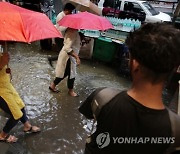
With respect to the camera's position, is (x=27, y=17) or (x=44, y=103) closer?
(x=27, y=17)

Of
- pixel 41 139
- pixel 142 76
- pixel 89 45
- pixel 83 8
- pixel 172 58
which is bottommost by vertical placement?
pixel 41 139

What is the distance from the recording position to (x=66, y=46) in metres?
4.26

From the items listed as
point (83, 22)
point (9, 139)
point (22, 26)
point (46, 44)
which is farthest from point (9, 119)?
point (46, 44)

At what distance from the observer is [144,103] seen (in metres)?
1.23

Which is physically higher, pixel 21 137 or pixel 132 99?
pixel 132 99

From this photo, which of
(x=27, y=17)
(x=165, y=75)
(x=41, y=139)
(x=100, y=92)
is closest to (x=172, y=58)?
(x=165, y=75)

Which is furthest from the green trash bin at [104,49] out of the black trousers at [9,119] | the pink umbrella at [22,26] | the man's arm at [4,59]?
the man's arm at [4,59]

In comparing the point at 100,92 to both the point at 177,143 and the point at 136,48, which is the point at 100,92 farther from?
the point at 177,143

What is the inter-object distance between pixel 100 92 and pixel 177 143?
50cm

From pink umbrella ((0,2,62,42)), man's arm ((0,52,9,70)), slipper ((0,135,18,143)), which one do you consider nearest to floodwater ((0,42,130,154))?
slipper ((0,135,18,143))

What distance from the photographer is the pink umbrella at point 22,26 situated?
2379mm

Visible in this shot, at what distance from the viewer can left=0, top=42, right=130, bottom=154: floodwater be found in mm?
3539

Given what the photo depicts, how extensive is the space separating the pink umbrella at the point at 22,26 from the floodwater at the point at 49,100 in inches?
66.5

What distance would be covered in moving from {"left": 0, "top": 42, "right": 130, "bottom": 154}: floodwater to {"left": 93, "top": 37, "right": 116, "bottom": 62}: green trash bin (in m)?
0.24
